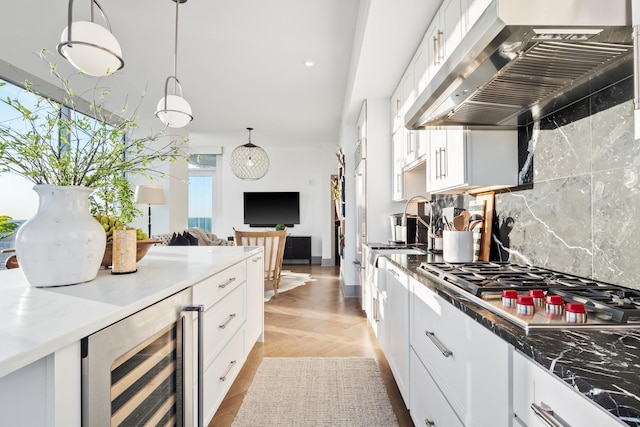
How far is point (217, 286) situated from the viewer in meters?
1.65

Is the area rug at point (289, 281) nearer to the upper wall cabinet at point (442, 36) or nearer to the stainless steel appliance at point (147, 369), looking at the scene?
the stainless steel appliance at point (147, 369)

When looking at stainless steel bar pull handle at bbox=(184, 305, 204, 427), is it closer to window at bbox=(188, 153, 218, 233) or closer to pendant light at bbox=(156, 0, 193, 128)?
pendant light at bbox=(156, 0, 193, 128)

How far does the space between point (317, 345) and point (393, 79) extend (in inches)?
96.1

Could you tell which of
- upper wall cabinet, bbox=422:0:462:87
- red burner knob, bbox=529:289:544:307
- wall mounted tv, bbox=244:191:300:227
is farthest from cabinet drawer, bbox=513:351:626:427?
wall mounted tv, bbox=244:191:300:227

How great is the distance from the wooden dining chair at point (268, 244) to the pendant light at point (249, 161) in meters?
2.09

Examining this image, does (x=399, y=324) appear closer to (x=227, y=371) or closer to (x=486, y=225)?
(x=486, y=225)

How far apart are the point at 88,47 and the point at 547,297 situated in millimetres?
2091

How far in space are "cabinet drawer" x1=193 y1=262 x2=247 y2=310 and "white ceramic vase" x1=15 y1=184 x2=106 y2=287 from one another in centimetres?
40

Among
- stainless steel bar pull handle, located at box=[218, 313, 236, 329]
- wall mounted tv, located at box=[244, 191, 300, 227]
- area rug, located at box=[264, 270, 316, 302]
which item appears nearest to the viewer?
stainless steel bar pull handle, located at box=[218, 313, 236, 329]

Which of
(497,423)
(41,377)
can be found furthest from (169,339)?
(497,423)

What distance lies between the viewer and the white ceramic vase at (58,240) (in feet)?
3.40

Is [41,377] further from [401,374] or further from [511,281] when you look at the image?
[401,374]

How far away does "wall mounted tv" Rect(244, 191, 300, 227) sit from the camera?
317 inches

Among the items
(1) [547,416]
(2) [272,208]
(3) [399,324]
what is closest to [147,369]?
(1) [547,416]
